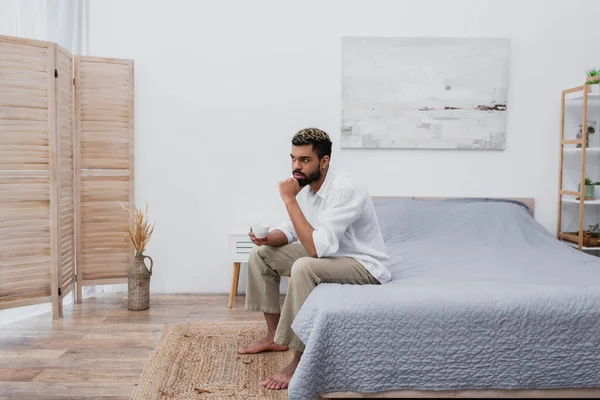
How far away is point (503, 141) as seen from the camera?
3896 mm

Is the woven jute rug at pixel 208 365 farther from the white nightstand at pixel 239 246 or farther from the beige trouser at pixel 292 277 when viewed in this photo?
the white nightstand at pixel 239 246

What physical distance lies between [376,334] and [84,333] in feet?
5.93

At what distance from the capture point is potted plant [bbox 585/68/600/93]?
3582mm

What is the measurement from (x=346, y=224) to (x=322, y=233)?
0.35ft

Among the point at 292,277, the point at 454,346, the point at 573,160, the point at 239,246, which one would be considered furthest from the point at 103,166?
the point at 573,160

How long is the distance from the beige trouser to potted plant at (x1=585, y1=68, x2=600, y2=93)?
7.49 feet

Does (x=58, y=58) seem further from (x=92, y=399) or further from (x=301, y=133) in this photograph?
(x=92, y=399)

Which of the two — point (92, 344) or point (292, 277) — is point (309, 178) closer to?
point (292, 277)

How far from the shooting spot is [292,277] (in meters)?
2.16

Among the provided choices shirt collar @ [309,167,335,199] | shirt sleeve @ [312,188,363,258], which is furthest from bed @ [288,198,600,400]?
shirt collar @ [309,167,335,199]

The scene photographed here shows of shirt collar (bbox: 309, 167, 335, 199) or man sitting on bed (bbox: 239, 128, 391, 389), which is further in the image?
shirt collar (bbox: 309, 167, 335, 199)

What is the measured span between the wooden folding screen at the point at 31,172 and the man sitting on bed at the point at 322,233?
143cm

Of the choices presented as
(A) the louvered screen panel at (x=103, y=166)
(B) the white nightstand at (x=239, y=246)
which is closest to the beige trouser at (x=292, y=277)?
(B) the white nightstand at (x=239, y=246)

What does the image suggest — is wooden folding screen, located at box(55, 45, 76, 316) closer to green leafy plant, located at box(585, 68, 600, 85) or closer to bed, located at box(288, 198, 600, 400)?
bed, located at box(288, 198, 600, 400)
